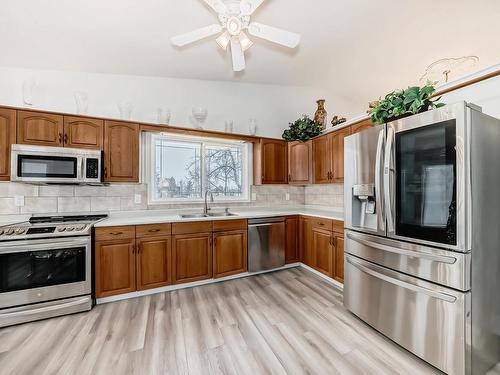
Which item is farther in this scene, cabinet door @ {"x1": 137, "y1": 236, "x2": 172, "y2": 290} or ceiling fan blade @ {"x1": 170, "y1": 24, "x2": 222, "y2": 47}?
cabinet door @ {"x1": 137, "y1": 236, "x2": 172, "y2": 290}

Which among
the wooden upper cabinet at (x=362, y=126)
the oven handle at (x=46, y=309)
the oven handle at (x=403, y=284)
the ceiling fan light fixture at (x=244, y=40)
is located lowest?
the oven handle at (x=46, y=309)

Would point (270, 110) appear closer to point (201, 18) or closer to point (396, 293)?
point (201, 18)

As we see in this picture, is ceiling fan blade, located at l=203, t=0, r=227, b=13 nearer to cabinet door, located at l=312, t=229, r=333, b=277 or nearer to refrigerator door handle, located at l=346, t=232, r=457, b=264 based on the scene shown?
refrigerator door handle, located at l=346, t=232, r=457, b=264

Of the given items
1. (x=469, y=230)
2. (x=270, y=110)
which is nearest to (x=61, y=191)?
(x=270, y=110)

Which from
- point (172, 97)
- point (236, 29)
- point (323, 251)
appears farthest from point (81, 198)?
point (323, 251)

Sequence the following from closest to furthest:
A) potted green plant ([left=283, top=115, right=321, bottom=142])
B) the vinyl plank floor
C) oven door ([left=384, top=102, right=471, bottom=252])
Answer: oven door ([left=384, top=102, right=471, bottom=252]) → the vinyl plank floor → potted green plant ([left=283, top=115, right=321, bottom=142])

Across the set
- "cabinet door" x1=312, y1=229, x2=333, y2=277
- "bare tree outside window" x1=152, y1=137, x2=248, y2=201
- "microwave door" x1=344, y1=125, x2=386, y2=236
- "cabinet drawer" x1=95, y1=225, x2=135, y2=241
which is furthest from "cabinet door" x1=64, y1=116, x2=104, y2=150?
"cabinet door" x1=312, y1=229, x2=333, y2=277

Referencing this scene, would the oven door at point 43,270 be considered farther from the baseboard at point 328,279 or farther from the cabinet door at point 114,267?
the baseboard at point 328,279

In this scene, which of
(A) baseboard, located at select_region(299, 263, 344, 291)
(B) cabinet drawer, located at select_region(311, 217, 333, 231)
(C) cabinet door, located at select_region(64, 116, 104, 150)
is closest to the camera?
(C) cabinet door, located at select_region(64, 116, 104, 150)

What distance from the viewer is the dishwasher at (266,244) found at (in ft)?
10.3

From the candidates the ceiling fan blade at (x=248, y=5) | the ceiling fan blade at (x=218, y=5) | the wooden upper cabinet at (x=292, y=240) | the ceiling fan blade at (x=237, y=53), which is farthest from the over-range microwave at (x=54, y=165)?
the wooden upper cabinet at (x=292, y=240)

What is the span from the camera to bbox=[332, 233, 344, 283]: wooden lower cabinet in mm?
2707

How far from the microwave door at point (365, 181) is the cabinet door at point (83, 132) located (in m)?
2.90

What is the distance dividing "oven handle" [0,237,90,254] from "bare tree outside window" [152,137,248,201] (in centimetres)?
112
